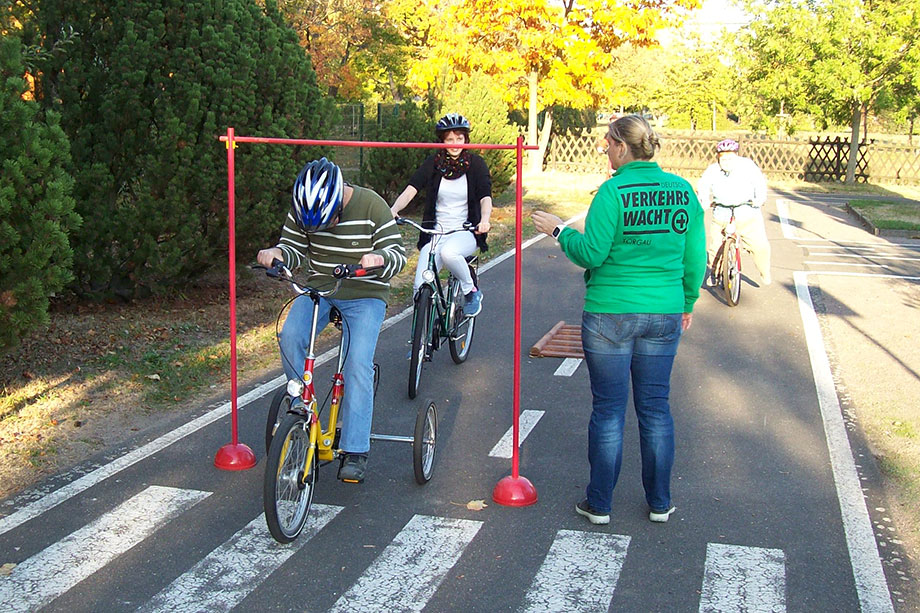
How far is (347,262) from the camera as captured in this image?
19.6ft

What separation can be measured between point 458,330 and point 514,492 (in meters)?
3.24

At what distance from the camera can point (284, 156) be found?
1101 centimetres

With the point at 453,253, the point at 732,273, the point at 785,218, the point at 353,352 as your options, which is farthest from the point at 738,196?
the point at 785,218

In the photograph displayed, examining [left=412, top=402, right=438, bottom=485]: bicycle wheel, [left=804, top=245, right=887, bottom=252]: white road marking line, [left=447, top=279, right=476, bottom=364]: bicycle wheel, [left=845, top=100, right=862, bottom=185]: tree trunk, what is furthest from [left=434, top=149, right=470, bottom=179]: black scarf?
[left=845, top=100, right=862, bottom=185]: tree trunk

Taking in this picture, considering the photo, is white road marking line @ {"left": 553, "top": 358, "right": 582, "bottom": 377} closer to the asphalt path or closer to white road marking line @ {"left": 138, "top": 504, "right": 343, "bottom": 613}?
the asphalt path

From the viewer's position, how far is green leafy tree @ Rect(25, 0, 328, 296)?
390 inches

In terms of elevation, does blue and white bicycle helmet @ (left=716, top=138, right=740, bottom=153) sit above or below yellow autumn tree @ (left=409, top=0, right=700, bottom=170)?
below

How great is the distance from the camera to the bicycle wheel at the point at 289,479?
5.01 metres

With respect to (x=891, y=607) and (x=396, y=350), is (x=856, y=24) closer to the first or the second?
(x=396, y=350)

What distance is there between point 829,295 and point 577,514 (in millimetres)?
8649

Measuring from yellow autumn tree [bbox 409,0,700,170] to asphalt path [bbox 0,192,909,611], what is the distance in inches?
1001

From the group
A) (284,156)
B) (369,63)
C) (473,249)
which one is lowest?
(473,249)

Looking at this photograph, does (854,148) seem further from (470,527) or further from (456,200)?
(470,527)

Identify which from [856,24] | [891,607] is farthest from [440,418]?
[856,24]
